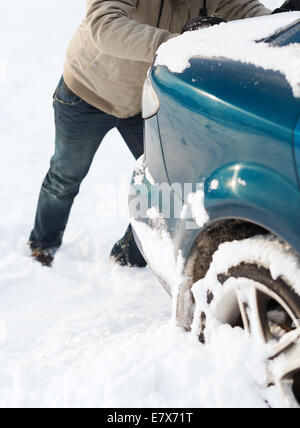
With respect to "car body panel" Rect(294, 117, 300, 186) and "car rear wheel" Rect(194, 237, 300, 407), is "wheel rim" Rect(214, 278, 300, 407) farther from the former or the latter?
"car body panel" Rect(294, 117, 300, 186)

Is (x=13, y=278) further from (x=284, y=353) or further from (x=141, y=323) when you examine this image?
(x=284, y=353)

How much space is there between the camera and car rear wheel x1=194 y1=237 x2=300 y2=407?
1361 mm

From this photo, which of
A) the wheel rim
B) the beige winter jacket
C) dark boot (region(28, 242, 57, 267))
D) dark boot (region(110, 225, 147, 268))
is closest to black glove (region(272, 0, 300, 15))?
the beige winter jacket

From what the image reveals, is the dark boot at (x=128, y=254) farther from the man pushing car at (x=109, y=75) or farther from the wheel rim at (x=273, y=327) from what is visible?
the wheel rim at (x=273, y=327)

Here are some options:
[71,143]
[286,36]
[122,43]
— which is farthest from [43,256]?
[286,36]

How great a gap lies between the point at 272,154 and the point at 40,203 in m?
2.18

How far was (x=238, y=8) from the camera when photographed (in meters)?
2.66

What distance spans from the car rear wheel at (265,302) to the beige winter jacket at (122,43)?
1.00m

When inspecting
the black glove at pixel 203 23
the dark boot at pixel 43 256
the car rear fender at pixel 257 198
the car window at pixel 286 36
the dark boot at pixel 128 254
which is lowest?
the dark boot at pixel 43 256

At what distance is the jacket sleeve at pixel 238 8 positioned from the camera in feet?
8.68

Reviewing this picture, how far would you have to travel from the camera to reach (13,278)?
3076mm

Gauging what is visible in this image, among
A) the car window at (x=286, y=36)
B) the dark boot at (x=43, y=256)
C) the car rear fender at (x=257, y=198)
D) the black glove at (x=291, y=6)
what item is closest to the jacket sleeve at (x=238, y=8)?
the black glove at (x=291, y=6)

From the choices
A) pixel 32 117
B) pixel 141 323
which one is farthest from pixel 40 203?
pixel 32 117

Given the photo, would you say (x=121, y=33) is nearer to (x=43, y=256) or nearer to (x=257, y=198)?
(x=257, y=198)
